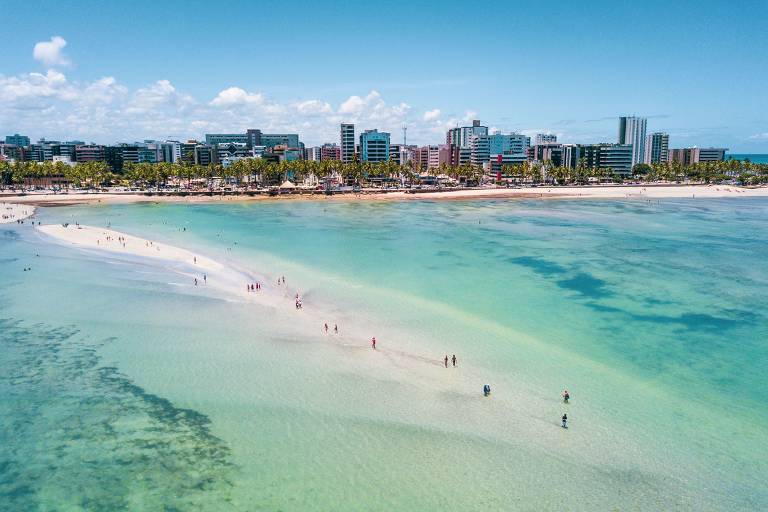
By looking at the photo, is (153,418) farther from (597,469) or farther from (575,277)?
(575,277)

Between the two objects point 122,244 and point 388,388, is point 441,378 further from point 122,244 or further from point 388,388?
point 122,244

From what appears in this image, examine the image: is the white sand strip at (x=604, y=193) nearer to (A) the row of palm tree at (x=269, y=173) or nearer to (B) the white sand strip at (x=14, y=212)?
(A) the row of palm tree at (x=269, y=173)

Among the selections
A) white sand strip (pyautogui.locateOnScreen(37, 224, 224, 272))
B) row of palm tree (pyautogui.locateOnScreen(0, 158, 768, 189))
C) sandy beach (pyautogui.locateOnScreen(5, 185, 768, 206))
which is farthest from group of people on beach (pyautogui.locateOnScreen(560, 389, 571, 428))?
row of palm tree (pyautogui.locateOnScreen(0, 158, 768, 189))

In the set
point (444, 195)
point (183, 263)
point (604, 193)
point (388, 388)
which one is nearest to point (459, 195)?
point (444, 195)

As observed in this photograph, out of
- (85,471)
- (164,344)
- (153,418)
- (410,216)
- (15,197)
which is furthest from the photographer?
(15,197)

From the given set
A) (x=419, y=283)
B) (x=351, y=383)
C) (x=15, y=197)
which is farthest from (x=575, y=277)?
(x=15, y=197)
